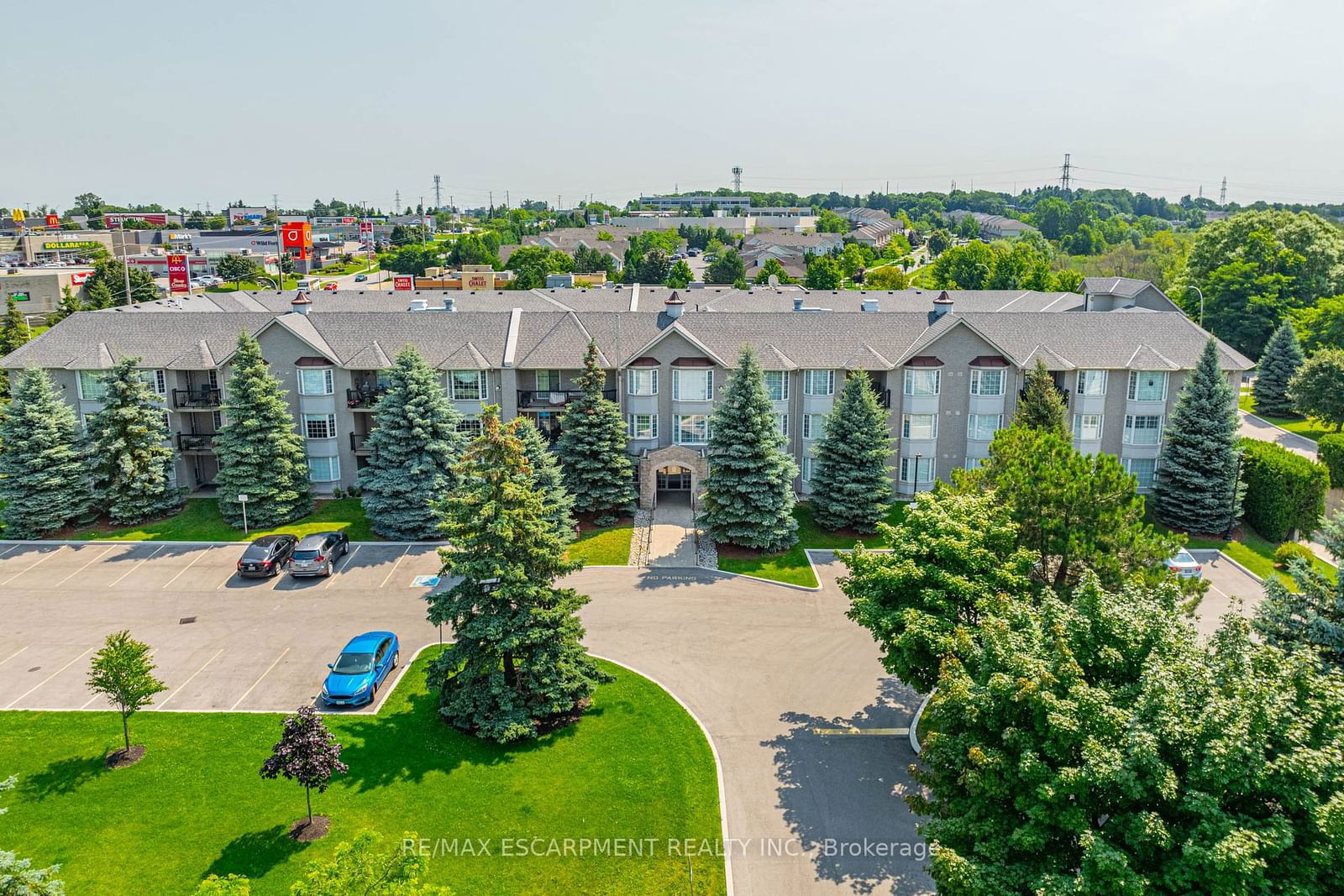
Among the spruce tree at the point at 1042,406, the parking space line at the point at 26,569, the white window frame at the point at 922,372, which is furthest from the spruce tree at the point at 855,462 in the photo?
the parking space line at the point at 26,569

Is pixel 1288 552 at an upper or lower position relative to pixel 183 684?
upper

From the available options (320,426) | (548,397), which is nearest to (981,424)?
(548,397)

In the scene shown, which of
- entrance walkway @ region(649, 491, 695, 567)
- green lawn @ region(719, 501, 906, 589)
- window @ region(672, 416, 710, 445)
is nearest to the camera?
green lawn @ region(719, 501, 906, 589)

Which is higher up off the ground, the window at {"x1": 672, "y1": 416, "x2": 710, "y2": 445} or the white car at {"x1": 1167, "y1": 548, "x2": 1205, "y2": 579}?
the window at {"x1": 672, "y1": 416, "x2": 710, "y2": 445}

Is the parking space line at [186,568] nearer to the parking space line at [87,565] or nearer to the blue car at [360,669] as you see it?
the parking space line at [87,565]

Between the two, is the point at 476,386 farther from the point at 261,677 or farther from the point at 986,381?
the point at 986,381

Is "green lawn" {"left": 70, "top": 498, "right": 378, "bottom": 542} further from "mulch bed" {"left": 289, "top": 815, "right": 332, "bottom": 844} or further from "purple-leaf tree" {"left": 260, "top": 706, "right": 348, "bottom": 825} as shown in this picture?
"purple-leaf tree" {"left": 260, "top": 706, "right": 348, "bottom": 825}

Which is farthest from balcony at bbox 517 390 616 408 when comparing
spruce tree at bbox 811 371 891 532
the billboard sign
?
the billboard sign
